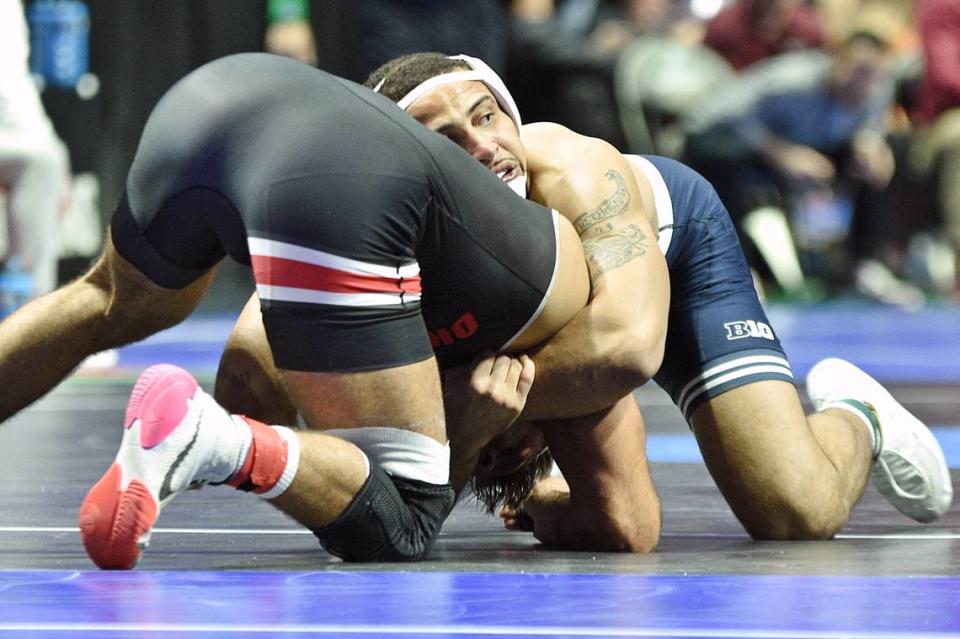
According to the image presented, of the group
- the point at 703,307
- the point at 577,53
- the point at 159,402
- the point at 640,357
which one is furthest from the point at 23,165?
the point at 159,402

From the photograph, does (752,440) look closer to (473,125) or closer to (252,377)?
(473,125)

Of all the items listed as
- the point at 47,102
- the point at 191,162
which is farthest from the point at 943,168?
the point at 191,162

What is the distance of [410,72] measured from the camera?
346 centimetres

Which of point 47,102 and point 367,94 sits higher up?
point 367,94

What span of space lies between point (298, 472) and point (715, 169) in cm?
855

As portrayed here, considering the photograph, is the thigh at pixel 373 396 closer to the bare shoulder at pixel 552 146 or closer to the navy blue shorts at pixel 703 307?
the bare shoulder at pixel 552 146

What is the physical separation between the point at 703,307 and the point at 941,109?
7647 mm

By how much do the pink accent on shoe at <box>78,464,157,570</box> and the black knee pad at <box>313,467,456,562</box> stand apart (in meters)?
0.32

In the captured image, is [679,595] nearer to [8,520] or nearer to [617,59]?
[8,520]

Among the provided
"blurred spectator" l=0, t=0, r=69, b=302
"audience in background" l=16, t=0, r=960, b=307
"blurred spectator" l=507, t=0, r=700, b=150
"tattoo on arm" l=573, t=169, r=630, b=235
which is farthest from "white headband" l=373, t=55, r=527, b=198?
"blurred spectator" l=507, t=0, r=700, b=150

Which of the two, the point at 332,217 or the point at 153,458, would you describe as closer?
the point at 153,458

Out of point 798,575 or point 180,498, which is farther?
point 180,498

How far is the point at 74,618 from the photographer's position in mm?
2396

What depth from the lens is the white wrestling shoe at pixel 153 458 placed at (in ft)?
8.82
